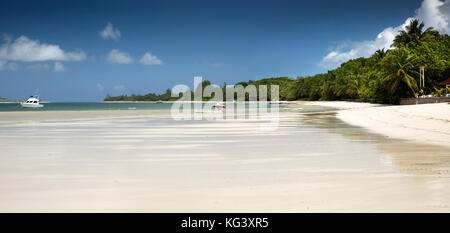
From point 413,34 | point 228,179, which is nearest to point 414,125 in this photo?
point 228,179

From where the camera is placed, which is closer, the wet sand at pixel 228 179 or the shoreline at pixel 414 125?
the wet sand at pixel 228 179

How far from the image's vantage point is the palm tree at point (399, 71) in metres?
56.2

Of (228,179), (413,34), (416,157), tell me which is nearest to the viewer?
(228,179)

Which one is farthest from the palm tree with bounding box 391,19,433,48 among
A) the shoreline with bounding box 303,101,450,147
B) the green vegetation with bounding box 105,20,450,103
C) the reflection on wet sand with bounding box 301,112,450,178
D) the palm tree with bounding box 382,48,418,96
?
the reflection on wet sand with bounding box 301,112,450,178

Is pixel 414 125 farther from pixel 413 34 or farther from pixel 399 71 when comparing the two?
pixel 413 34

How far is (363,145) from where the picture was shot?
1028cm

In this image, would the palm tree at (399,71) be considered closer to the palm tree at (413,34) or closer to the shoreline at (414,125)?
the palm tree at (413,34)

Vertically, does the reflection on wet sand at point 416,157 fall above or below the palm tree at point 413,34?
below

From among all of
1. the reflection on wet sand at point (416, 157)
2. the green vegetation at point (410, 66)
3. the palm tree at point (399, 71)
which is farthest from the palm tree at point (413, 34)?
the reflection on wet sand at point (416, 157)

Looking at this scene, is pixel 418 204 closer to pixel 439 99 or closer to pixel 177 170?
pixel 177 170

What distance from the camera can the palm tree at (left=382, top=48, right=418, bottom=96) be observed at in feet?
184

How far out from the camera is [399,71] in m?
56.5
